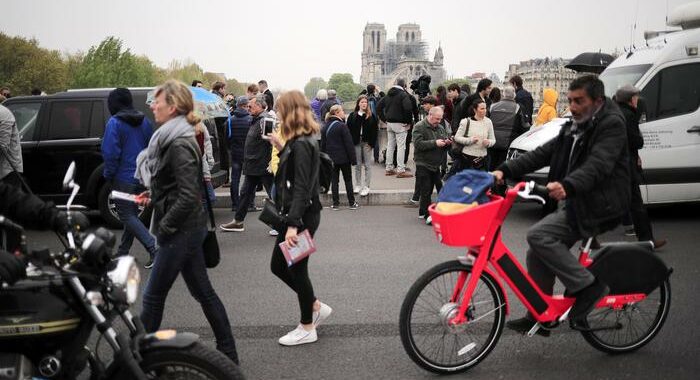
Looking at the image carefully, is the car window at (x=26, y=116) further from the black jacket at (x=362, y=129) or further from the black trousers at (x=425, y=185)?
the black trousers at (x=425, y=185)

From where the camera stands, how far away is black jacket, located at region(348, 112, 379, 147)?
40.5 feet

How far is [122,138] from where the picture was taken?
21.6ft

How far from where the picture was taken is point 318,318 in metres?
5.04

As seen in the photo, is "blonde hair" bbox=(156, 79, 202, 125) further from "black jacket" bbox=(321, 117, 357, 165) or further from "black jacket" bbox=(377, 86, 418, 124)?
"black jacket" bbox=(377, 86, 418, 124)

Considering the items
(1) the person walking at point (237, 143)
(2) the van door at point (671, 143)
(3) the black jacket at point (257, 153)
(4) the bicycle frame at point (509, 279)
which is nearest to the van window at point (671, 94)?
(2) the van door at point (671, 143)

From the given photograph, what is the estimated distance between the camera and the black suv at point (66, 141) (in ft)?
30.2

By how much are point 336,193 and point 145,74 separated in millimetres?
88142

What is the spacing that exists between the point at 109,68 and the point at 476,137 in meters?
79.1

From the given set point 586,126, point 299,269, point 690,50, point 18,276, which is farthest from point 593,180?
point 690,50

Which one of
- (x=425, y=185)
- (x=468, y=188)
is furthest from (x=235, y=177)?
(x=468, y=188)

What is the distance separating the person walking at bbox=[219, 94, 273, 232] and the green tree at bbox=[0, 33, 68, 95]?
6180 cm

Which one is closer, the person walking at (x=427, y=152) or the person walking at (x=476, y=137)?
the person walking at (x=476, y=137)

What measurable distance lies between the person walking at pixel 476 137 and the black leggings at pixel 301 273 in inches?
198

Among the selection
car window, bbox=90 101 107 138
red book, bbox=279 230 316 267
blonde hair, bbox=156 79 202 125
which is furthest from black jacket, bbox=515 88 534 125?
blonde hair, bbox=156 79 202 125
